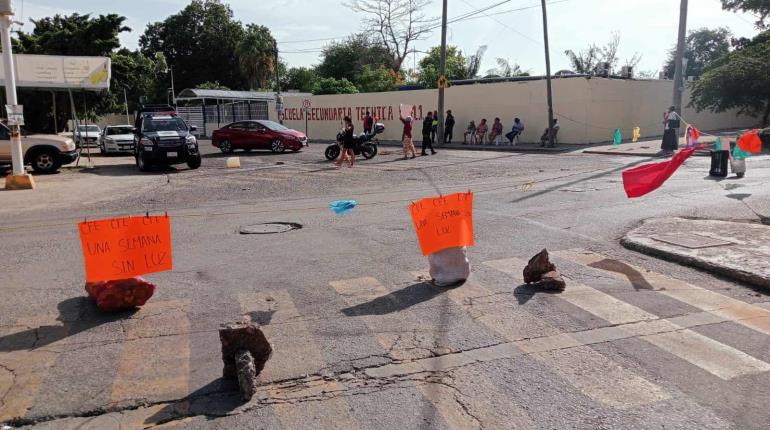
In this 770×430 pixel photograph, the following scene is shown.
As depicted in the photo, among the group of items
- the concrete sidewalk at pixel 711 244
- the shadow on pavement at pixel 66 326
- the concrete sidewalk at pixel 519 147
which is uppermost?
the concrete sidewalk at pixel 519 147

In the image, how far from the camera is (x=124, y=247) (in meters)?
5.40

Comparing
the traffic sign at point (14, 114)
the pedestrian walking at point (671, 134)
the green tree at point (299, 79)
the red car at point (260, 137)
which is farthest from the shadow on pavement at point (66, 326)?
the green tree at point (299, 79)

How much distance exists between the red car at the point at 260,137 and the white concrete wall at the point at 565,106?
387 inches

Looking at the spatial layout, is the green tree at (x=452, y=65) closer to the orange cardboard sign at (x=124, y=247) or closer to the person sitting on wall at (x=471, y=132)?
the person sitting on wall at (x=471, y=132)

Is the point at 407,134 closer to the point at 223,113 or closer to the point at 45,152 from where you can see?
the point at 45,152

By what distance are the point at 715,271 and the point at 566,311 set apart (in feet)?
8.02

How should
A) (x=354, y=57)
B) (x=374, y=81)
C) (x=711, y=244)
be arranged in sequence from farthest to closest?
(x=354, y=57) < (x=374, y=81) < (x=711, y=244)

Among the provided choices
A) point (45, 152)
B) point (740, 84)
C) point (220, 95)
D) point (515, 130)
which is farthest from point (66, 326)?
point (220, 95)

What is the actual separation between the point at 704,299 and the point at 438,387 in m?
3.41

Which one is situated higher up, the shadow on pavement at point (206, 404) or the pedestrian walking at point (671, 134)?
the pedestrian walking at point (671, 134)

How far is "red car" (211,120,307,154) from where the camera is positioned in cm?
2622

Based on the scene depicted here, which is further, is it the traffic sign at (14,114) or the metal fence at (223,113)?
the metal fence at (223,113)

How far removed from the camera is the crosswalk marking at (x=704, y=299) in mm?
5406

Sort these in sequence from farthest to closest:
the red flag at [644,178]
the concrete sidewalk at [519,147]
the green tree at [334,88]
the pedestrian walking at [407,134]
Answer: the green tree at [334,88] → the concrete sidewalk at [519,147] → the pedestrian walking at [407,134] → the red flag at [644,178]
